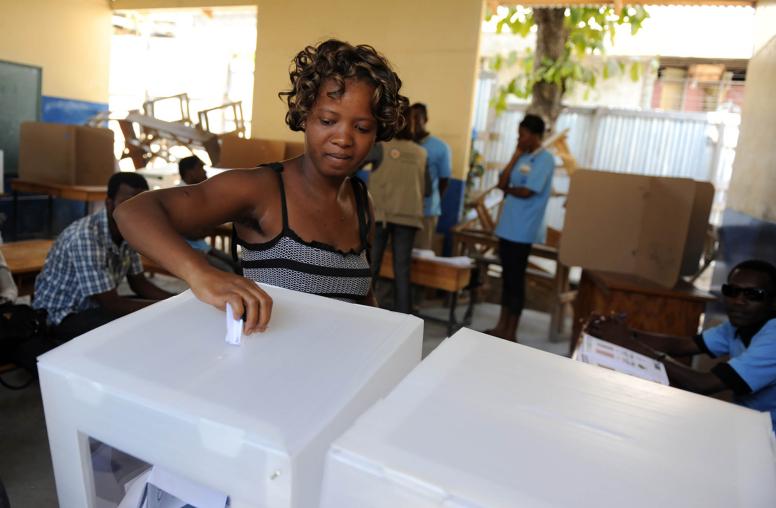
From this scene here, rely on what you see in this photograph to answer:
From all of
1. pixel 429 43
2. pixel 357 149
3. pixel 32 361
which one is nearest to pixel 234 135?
pixel 429 43

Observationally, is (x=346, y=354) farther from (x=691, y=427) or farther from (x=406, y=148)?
(x=406, y=148)

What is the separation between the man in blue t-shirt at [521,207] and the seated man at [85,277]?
8.49ft

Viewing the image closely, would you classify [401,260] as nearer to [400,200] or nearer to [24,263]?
[400,200]

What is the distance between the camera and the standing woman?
3.34ft

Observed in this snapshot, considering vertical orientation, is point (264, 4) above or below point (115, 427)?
above

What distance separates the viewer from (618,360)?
5.42 ft

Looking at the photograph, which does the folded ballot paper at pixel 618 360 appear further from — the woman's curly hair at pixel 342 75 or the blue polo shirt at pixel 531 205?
the blue polo shirt at pixel 531 205

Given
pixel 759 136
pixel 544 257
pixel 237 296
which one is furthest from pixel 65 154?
pixel 237 296

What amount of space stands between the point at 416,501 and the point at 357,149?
2.49 ft

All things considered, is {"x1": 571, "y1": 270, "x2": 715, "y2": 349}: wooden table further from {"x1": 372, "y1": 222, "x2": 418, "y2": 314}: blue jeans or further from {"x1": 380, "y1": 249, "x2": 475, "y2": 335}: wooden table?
{"x1": 372, "y1": 222, "x2": 418, "y2": 314}: blue jeans

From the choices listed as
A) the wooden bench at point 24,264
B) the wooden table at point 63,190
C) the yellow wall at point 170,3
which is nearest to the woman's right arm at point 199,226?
the wooden bench at point 24,264

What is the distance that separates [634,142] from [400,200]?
411 cm

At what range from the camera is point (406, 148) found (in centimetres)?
439

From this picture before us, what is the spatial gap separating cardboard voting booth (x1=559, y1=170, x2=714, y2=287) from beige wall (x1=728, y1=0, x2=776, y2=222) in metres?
0.28
